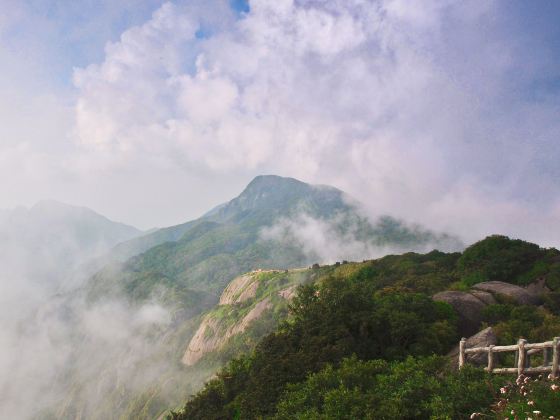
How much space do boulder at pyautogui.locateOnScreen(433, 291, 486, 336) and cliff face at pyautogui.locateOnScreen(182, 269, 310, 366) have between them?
177 ft

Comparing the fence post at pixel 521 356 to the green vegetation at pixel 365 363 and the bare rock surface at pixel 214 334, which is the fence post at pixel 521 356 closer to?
the green vegetation at pixel 365 363

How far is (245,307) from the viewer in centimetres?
11181

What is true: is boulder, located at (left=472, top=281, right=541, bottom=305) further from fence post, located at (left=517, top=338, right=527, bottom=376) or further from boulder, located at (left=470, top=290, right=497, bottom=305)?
fence post, located at (left=517, top=338, right=527, bottom=376)

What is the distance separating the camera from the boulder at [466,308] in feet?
107

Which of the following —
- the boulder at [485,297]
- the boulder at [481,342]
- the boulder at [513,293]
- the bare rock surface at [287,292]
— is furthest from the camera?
the bare rock surface at [287,292]

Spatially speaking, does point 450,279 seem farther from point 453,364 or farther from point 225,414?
point 225,414

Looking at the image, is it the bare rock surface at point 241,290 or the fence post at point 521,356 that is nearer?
the fence post at point 521,356

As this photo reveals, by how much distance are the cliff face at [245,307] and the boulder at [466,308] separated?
177 feet

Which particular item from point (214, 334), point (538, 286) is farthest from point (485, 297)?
point (214, 334)

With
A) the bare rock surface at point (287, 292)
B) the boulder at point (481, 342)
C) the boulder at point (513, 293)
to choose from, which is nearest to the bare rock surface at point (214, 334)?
the bare rock surface at point (287, 292)

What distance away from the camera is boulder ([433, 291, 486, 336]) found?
107 ft

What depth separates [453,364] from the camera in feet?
77.0

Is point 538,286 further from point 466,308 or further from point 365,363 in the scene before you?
point 365,363

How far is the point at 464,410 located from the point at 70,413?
20189 cm
